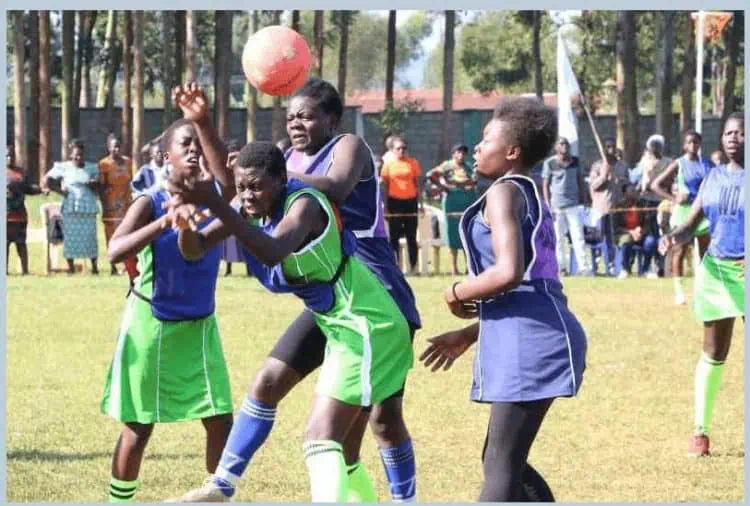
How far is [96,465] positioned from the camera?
8.59 metres

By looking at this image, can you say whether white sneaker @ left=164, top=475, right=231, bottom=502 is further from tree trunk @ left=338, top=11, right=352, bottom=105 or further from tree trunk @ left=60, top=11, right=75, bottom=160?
tree trunk @ left=338, top=11, right=352, bottom=105

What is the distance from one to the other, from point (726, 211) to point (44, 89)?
34556mm

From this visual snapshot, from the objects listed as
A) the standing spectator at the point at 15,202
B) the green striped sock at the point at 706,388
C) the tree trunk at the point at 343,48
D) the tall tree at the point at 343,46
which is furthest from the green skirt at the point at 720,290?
the tall tree at the point at 343,46

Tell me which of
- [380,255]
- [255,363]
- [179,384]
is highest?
[380,255]

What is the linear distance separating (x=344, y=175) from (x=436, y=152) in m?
48.7

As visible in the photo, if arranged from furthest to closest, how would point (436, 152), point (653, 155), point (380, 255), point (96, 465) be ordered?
point (436, 152), point (653, 155), point (96, 465), point (380, 255)

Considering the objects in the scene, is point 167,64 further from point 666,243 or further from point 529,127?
point 529,127

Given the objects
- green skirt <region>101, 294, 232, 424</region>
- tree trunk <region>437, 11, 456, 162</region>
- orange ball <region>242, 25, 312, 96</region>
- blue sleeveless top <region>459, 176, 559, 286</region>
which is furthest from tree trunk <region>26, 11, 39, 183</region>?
blue sleeveless top <region>459, 176, 559, 286</region>

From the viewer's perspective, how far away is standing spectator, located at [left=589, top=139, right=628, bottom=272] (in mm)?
21516

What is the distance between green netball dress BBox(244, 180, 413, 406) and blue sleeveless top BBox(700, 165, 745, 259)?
3.82 m

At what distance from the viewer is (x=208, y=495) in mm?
6312

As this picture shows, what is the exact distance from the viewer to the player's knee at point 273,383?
6602 millimetres

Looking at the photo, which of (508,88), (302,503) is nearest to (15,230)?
(302,503)

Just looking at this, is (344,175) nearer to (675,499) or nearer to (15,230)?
(675,499)
